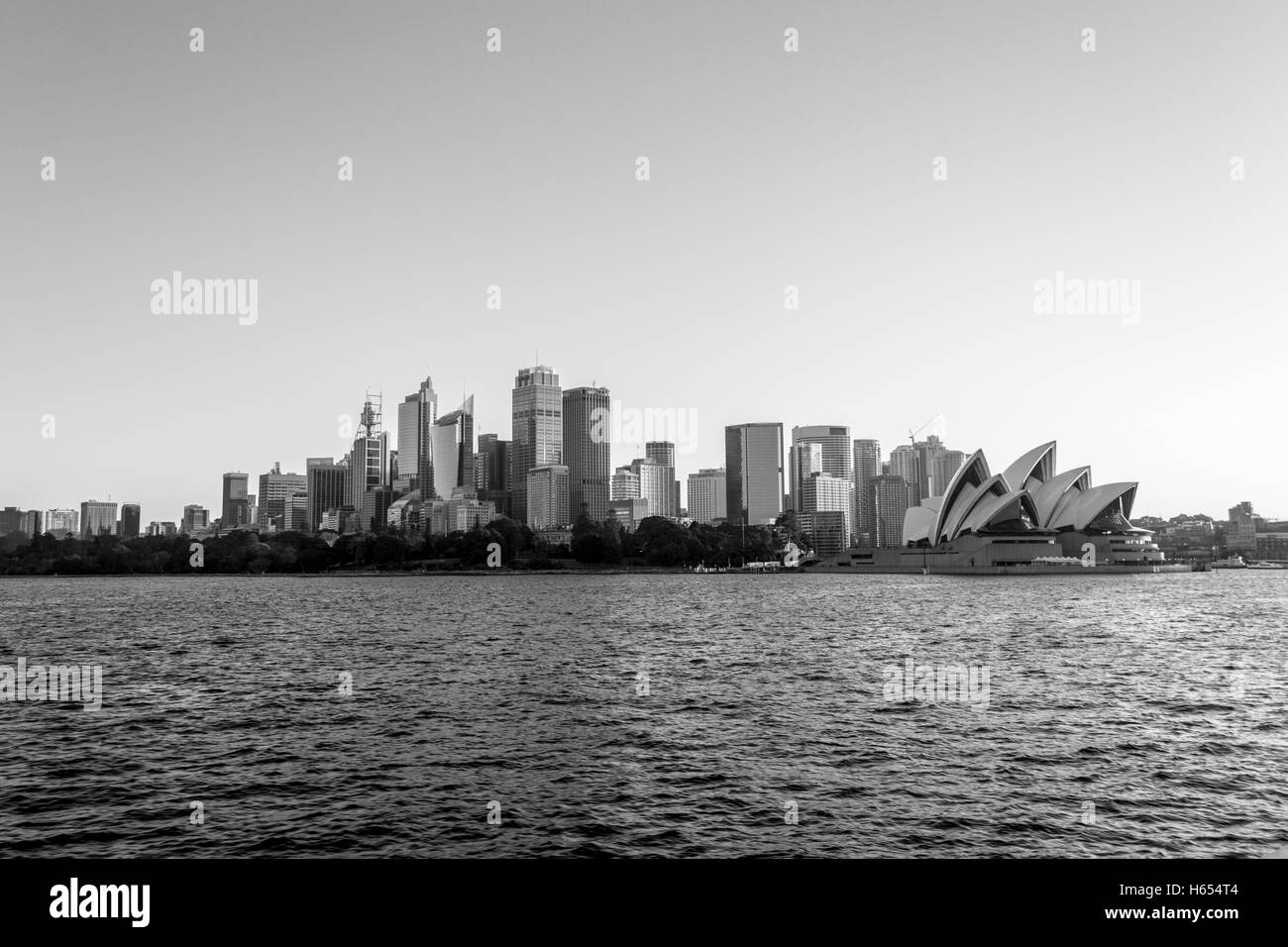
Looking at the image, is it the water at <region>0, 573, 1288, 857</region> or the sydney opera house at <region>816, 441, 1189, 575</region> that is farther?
the sydney opera house at <region>816, 441, 1189, 575</region>

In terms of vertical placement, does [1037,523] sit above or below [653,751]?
above

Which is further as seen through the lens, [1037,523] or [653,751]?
[1037,523]

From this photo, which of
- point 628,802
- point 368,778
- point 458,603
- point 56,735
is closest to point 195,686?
point 56,735

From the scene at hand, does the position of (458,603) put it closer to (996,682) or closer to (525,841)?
(996,682)

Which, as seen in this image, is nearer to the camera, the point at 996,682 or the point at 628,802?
the point at 628,802
